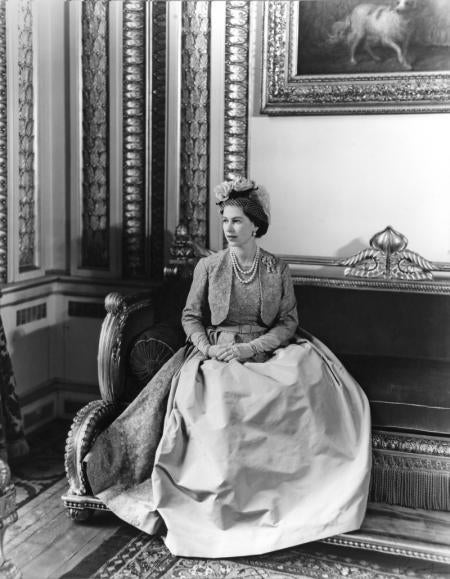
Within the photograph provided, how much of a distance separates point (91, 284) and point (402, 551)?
2.46 metres

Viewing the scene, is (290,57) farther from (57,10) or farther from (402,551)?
(402,551)

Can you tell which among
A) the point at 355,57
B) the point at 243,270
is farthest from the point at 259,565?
the point at 355,57

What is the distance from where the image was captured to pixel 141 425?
10.4 feet

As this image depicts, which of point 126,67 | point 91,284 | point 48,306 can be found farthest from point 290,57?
point 48,306

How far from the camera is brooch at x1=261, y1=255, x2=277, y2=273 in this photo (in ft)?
Answer: 11.6

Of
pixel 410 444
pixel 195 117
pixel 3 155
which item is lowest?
pixel 410 444

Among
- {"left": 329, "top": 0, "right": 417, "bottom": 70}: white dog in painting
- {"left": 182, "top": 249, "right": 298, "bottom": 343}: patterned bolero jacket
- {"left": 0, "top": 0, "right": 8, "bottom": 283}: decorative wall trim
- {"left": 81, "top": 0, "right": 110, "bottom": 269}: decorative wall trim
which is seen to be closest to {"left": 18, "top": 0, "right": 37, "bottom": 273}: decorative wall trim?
{"left": 0, "top": 0, "right": 8, "bottom": 283}: decorative wall trim

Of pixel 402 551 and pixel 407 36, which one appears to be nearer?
pixel 402 551

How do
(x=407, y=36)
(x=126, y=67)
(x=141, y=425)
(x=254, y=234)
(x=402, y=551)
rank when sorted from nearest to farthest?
(x=402, y=551), (x=141, y=425), (x=254, y=234), (x=407, y=36), (x=126, y=67)

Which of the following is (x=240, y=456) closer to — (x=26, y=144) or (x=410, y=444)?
(x=410, y=444)

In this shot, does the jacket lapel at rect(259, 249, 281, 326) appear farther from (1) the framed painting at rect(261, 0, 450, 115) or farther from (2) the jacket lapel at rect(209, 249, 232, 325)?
(1) the framed painting at rect(261, 0, 450, 115)

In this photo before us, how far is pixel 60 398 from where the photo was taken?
4719mm

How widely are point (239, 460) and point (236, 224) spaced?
1060 mm

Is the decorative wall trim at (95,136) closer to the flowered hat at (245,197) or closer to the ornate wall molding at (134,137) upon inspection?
the ornate wall molding at (134,137)
